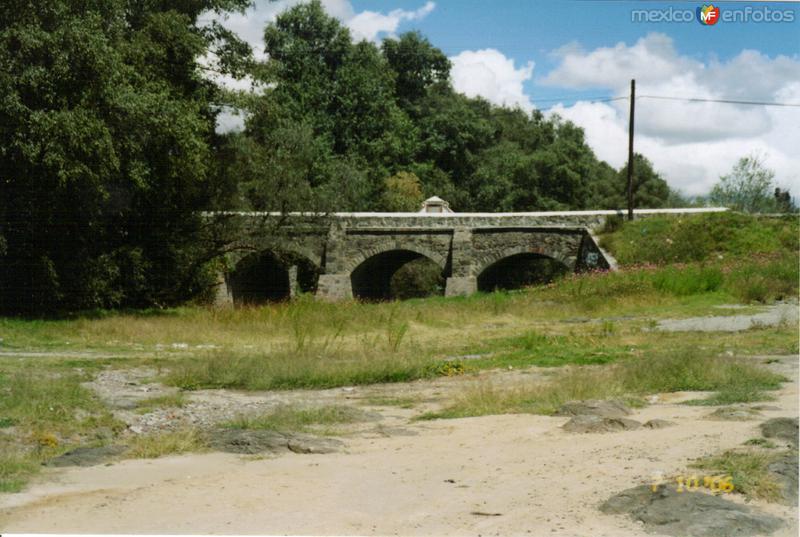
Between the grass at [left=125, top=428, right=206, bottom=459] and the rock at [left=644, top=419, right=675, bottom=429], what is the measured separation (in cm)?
421

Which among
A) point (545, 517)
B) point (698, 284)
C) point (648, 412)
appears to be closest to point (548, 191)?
point (698, 284)

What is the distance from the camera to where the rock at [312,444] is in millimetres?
8188

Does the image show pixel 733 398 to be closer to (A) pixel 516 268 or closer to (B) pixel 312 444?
(B) pixel 312 444

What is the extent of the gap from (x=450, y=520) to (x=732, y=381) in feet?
20.3

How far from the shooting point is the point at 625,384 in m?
11.2

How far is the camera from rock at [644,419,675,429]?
845 centimetres

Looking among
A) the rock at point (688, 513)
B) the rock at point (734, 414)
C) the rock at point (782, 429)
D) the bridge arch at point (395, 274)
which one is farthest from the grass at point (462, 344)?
the bridge arch at point (395, 274)

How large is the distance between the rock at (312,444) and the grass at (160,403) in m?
2.57

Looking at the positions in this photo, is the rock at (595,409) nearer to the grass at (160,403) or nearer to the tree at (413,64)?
the grass at (160,403)

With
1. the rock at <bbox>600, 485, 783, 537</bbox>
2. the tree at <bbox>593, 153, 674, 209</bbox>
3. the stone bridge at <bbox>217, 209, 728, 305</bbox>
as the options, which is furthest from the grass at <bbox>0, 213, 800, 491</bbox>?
the tree at <bbox>593, 153, 674, 209</bbox>

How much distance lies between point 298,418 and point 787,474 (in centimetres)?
498

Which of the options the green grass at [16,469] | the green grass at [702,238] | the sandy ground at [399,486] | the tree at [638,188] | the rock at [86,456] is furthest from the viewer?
the tree at [638,188]

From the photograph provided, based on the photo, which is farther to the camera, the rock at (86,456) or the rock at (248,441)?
the rock at (248,441)

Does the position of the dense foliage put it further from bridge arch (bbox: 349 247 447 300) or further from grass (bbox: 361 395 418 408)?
grass (bbox: 361 395 418 408)
